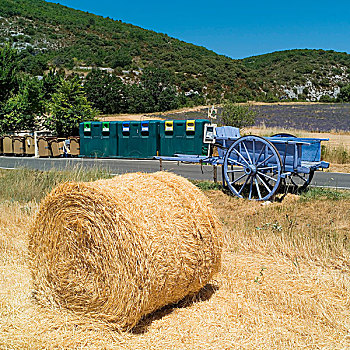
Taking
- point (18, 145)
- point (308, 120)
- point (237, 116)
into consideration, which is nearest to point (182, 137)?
point (237, 116)

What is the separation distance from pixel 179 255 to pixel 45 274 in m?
1.48

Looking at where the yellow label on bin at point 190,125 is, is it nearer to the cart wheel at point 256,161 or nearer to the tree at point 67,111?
the tree at point 67,111

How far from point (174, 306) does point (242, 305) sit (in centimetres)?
75

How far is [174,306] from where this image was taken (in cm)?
459

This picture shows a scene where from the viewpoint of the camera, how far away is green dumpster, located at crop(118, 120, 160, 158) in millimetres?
20812

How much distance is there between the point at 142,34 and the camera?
96875mm

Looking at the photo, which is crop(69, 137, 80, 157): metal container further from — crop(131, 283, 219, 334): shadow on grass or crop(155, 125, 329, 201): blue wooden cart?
crop(131, 283, 219, 334): shadow on grass

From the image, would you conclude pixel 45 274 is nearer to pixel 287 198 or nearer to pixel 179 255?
pixel 179 255

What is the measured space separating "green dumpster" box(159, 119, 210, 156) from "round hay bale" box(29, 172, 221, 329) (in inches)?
588

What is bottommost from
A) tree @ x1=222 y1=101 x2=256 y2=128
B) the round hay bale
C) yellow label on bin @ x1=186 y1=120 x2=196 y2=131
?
the round hay bale

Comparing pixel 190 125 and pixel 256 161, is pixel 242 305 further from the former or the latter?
pixel 190 125

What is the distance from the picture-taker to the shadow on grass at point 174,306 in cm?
412

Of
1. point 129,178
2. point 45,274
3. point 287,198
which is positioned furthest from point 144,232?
point 287,198

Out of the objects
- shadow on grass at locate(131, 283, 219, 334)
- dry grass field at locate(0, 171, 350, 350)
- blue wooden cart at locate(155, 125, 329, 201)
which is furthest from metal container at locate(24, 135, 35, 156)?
shadow on grass at locate(131, 283, 219, 334)
